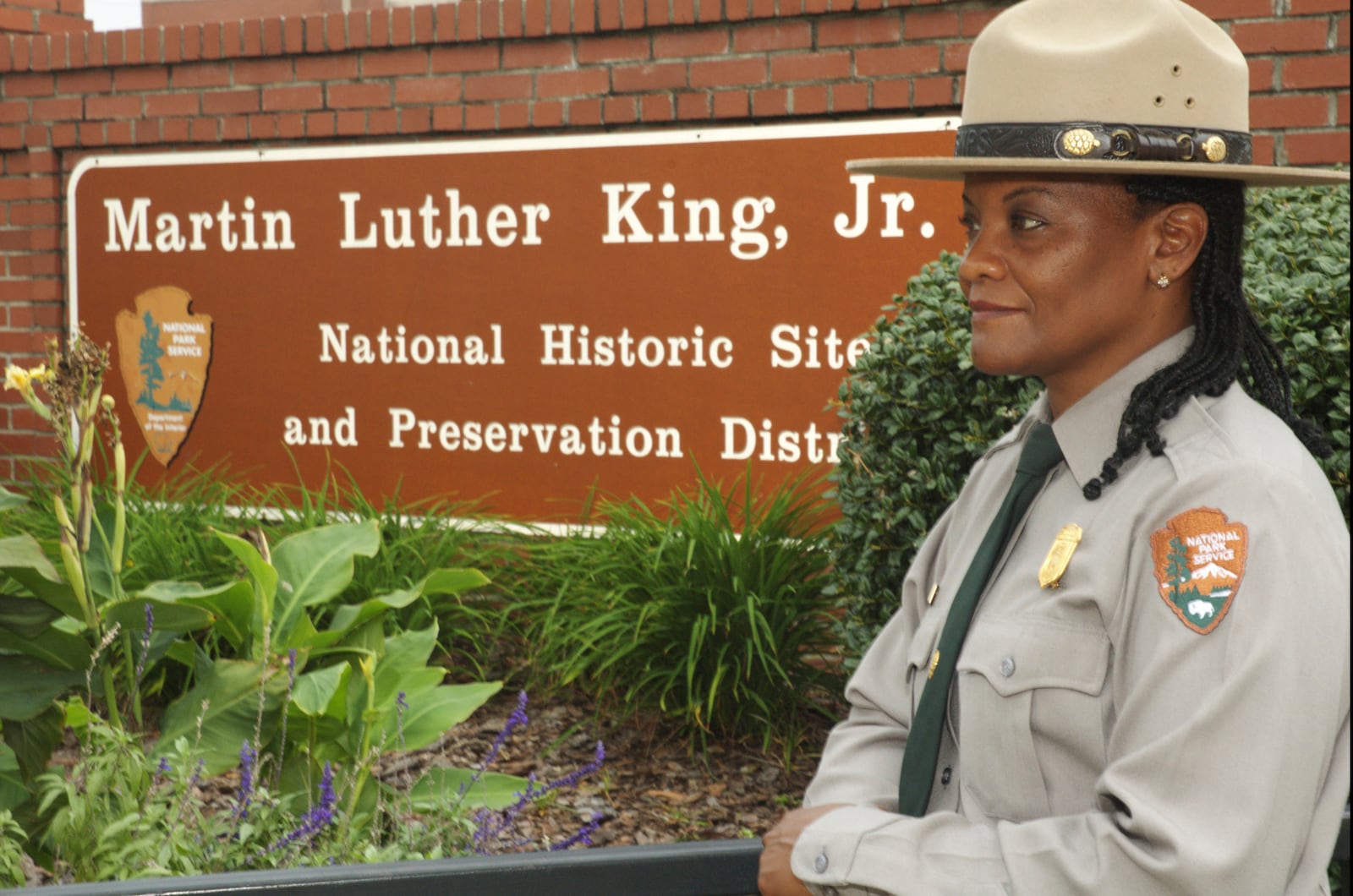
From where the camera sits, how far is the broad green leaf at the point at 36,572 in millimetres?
2924

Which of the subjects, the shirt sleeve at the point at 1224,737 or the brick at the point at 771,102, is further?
the brick at the point at 771,102

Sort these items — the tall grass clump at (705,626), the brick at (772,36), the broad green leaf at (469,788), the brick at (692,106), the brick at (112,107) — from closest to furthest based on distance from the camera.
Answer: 1. the broad green leaf at (469,788)
2. the tall grass clump at (705,626)
3. the brick at (772,36)
4. the brick at (692,106)
5. the brick at (112,107)

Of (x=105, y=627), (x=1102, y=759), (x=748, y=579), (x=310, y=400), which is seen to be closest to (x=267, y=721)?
(x=105, y=627)

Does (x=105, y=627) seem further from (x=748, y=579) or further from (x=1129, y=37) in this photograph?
(x=1129, y=37)

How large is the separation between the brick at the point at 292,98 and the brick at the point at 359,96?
58mm

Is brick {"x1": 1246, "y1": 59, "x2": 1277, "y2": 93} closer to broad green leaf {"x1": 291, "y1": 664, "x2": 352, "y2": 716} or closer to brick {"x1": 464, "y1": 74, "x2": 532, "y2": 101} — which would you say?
brick {"x1": 464, "y1": 74, "x2": 532, "y2": 101}

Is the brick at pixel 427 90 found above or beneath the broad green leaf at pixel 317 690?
above

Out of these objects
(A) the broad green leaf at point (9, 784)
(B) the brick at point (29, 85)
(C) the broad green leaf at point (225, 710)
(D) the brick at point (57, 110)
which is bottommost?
(A) the broad green leaf at point (9, 784)

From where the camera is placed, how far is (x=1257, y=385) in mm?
1693

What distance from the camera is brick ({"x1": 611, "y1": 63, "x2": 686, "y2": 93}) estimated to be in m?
5.36

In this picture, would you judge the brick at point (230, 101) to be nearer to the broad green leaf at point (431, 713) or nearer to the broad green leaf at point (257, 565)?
the broad green leaf at point (257, 565)

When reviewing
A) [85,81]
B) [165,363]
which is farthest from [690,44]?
[85,81]

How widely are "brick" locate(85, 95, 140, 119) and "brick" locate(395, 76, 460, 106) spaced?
1.29m

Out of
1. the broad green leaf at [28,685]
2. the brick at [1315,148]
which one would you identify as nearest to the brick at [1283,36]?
the brick at [1315,148]
